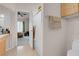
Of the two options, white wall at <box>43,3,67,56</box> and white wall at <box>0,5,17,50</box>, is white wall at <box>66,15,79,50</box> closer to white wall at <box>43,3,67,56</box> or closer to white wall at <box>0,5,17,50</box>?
white wall at <box>43,3,67,56</box>

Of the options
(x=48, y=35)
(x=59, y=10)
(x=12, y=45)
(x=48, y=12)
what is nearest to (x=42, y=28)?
(x=48, y=35)

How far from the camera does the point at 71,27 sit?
192cm

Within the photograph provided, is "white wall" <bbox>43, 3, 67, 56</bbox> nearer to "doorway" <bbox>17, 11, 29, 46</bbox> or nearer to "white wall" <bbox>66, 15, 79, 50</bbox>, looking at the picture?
"white wall" <bbox>66, 15, 79, 50</bbox>

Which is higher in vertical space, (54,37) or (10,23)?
(10,23)

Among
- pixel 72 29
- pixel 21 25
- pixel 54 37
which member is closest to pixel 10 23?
pixel 21 25

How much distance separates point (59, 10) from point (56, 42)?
57 cm

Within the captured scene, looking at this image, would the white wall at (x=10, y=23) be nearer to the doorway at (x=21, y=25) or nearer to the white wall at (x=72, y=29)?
the doorway at (x=21, y=25)

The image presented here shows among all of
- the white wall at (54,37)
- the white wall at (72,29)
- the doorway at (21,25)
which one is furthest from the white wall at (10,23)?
the white wall at (72,29)

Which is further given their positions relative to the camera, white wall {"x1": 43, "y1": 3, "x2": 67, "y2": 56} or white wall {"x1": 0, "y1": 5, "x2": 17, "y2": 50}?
white wall {"x1": 43, "y1": 3, "x2": 67, "y2": 56}

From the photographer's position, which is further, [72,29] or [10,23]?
[72,29]

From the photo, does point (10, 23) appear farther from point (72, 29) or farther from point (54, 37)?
point (72, 29)

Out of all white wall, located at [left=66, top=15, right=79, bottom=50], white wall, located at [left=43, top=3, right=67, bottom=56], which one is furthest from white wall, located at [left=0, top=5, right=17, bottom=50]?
white wall, located at [left=66, top=15, right=79, bottom=50]

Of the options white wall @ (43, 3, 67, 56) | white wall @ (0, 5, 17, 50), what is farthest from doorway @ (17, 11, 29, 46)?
white wall @ (43, 3, 67, 56)

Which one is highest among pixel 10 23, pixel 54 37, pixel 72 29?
pixel 10 23
